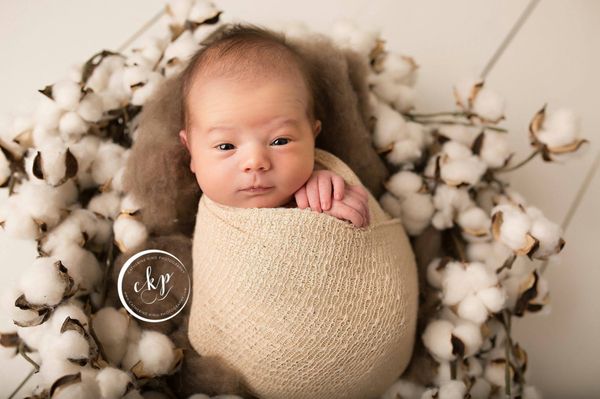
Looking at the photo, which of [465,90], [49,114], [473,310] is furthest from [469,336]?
[49,114]

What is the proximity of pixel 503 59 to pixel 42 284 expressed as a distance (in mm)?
1168

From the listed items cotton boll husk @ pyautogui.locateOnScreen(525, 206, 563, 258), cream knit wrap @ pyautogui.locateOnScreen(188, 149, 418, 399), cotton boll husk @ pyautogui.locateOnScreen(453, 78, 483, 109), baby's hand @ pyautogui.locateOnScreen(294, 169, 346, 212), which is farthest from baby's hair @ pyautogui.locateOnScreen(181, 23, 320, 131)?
cotton boll husk @ pyautogui.locateOnScreen(525, 206, 563, 258)

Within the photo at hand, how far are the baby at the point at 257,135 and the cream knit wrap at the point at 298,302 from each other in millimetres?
39

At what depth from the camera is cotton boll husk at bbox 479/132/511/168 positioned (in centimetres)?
113

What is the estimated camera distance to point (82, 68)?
1.15 m

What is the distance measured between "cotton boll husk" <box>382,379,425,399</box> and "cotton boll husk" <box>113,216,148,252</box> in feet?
1.68

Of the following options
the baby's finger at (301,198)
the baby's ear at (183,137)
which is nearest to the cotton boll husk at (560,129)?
the baby's finger at (301,198)

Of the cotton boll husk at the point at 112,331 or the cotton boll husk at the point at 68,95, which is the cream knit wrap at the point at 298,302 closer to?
the cotton boll husk at the point at 112,331

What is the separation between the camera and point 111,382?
0.80 meters

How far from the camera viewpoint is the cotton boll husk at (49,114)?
3.37 feet

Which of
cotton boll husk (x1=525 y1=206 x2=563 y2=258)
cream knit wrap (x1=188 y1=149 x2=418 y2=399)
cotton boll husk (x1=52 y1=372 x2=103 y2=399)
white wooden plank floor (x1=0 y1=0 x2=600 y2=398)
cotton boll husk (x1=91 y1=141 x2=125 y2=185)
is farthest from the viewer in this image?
white wooden plank floor (x1=0 y1=0 x2=600 y2=398)

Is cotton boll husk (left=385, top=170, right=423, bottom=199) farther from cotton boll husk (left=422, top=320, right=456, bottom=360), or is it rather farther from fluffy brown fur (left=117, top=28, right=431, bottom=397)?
cotton boll husk (left=422, top=320, right=456, bottom=360)

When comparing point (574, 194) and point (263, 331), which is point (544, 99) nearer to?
point (574, 194)

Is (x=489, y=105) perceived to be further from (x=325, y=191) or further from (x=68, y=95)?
(x=68, y=95)
